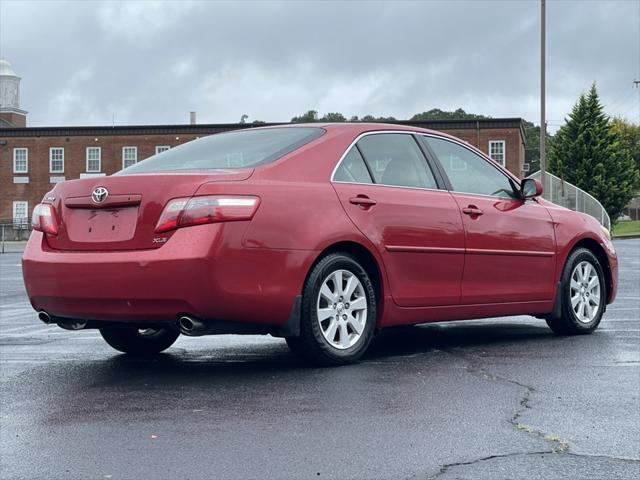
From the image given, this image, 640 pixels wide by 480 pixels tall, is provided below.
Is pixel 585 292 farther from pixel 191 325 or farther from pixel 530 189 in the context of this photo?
pixel 191 325

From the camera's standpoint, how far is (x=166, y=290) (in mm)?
5605

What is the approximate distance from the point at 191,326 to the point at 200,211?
2.18ft

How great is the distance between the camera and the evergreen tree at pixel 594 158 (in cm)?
5938

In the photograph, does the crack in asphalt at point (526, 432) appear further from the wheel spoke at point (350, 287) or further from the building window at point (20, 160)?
the building window at point (20, 160)

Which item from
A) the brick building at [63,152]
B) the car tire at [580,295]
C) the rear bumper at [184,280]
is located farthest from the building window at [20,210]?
the rear bumper at [184,280]

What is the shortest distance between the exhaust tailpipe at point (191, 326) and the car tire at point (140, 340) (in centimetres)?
142

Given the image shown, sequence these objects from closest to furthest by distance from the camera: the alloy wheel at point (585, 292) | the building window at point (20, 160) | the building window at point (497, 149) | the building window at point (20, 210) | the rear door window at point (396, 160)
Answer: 1. the rear door window at point (396, 160)
2. the alloy wheel at point (585, 292)
3. the building window at point (497, 149)
4. the building window at point (20, 210)
5. the building window at point (20, 160)

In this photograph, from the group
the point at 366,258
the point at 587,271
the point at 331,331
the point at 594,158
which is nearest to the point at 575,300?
the point at 587,271

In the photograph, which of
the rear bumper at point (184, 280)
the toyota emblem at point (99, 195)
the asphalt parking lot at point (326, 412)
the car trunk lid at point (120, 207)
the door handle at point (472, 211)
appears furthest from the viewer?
the door handle at point (472, 211)

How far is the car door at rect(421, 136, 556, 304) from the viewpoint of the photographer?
7305 millimetres

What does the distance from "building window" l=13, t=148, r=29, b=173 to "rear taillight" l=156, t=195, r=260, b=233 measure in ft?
199

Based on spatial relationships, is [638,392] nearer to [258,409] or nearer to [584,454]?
[584,454]

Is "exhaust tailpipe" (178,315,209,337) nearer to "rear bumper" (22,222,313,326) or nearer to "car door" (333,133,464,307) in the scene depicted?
"rear bumper" (22,222,313,326)

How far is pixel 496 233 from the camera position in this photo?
7.48m
